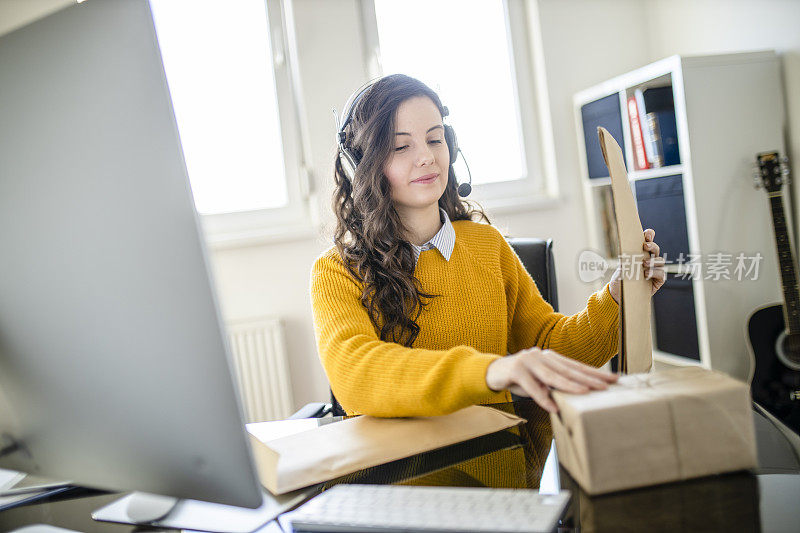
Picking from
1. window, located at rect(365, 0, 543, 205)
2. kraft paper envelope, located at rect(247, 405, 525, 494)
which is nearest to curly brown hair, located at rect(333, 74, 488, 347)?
kraft paper envelope, located at rect(247, 405, 525, 494)

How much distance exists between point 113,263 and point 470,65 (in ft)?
8.51

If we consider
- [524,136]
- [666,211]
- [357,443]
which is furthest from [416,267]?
[524,136]

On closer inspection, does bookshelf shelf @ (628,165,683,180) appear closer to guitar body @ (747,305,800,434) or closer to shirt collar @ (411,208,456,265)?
guitar body @ (747,305,800,434)

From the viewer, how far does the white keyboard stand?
519 mm

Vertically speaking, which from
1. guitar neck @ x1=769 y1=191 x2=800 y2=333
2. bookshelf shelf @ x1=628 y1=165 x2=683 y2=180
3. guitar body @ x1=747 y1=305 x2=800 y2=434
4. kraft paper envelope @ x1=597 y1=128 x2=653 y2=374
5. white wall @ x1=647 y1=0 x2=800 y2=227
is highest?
white wall @ x1=647 y1=0 x2=800 y2=227

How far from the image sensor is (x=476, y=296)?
1.28m

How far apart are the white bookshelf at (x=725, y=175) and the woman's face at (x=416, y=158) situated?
1304 millimetres

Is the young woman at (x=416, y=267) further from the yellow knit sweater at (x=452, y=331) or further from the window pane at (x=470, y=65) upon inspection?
the window pane at (x=470, y=65)

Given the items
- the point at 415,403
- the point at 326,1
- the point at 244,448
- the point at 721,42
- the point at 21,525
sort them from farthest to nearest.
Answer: the point at 326,1, the point at 721,42, the point at 415,403, the point at 21,525, the point at 244,448

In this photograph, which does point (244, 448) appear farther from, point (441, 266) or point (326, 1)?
point (326, 1)

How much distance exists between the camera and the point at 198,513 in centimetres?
68

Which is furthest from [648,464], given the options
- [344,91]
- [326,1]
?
[326,1]

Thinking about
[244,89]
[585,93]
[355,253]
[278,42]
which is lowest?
[355,253]

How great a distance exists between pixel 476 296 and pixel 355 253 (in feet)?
0.87
